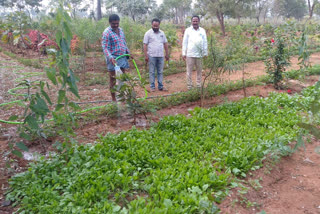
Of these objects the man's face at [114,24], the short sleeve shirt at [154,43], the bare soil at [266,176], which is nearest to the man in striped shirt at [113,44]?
the man's face at [114,24]

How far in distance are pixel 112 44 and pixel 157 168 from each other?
2.74 m

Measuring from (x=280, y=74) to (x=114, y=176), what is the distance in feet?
16.0

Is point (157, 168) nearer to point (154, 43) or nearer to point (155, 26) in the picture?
point (154, 43)

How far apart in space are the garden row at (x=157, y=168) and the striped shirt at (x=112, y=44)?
166 cm

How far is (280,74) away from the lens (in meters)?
6.13

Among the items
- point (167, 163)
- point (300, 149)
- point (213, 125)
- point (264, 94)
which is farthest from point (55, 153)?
point (264, 94)

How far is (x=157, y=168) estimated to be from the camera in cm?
299

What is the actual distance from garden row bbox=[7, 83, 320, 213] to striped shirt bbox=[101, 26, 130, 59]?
166 centimetres

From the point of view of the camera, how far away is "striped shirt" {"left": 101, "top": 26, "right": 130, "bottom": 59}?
4.79 meters

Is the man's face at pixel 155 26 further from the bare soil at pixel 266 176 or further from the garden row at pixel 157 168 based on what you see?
the garden row at pixel 157 168

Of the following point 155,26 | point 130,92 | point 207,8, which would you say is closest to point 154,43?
point 155,26

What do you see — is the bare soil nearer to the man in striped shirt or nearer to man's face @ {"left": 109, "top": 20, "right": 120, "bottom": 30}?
the man in striped shirt

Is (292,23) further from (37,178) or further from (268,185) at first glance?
(37,178)

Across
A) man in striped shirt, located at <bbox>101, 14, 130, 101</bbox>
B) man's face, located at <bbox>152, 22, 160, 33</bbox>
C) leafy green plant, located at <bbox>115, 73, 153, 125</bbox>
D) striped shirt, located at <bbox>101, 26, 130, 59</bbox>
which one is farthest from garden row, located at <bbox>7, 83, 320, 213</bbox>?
man's face, located at <bbox>152, 22, 160, 33</bbox>
